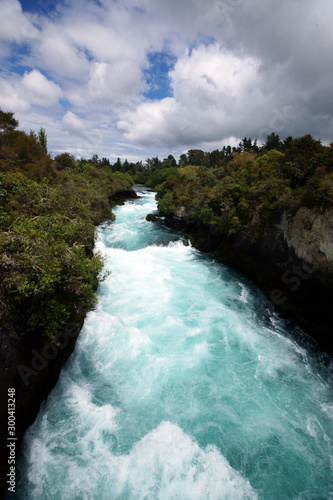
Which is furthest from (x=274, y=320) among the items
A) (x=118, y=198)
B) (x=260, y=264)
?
(x=118, y=198)

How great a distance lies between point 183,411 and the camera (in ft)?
24.0

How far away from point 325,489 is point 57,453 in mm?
7646

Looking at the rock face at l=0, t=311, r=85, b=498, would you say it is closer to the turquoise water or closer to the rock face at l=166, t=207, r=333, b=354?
the turquoise water

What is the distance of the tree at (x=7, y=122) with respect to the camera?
22288 millimetres

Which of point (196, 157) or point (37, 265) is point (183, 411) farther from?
point (196, 157)

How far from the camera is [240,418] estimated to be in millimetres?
7230

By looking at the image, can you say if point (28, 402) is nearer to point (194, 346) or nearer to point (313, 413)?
point (194, 346)

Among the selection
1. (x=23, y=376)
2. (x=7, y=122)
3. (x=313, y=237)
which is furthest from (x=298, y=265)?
(x=7, y=122)

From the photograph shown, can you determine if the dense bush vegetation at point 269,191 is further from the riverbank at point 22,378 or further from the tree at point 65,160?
the tree at point 65,160

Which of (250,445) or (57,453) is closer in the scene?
(57,453)

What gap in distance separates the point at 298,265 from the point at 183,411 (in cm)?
999

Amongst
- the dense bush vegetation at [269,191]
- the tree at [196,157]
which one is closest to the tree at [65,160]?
the dense bush vegetation at [269,191]

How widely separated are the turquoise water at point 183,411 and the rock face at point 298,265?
3.86 feet

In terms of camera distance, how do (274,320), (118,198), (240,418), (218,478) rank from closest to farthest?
1. (218,478)
2. (240,418)
3. (274,320)
4. (118,198)
